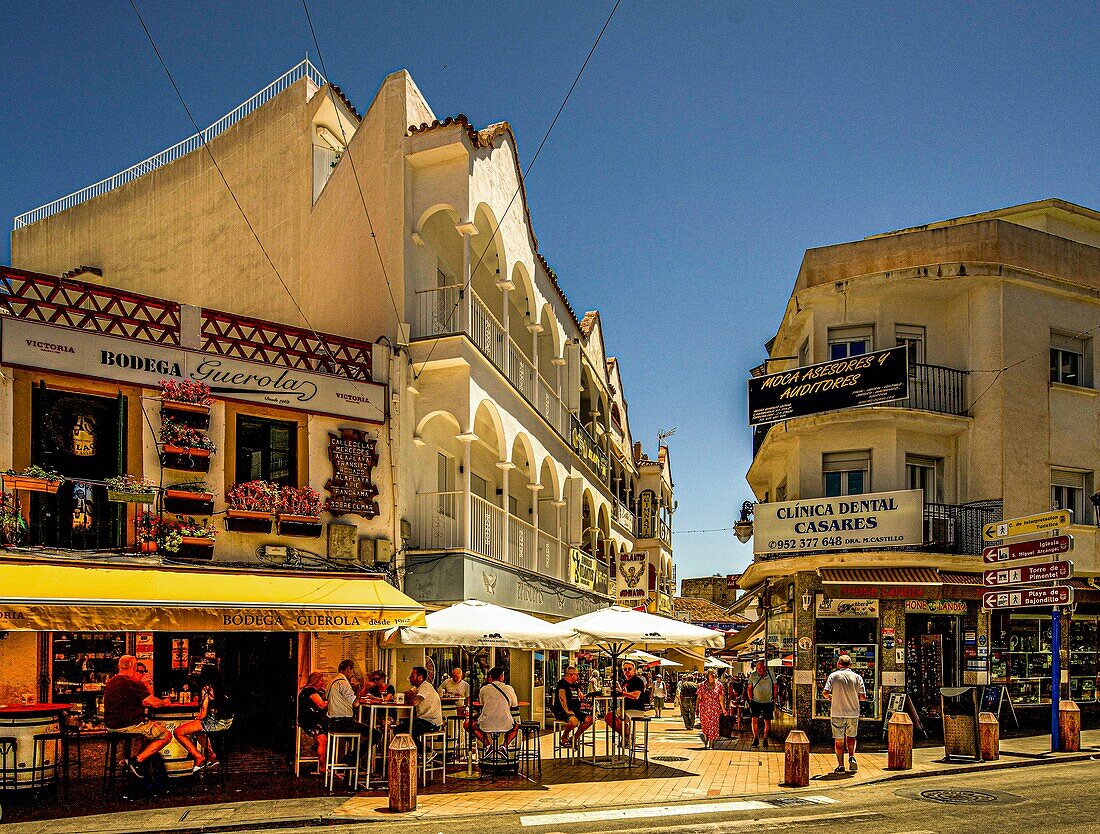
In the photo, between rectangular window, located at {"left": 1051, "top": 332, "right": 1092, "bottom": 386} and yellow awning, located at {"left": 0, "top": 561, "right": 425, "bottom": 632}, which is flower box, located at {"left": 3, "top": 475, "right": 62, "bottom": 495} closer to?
yellow awning, located at {"left": 0, "top": 561, "right": 425, "bottom": 632}

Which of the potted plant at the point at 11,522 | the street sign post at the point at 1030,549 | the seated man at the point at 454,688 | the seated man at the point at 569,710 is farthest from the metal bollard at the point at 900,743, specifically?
the potted plant at the point at 11,522

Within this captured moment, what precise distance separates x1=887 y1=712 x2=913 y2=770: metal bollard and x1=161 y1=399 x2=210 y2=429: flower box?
1145 cm

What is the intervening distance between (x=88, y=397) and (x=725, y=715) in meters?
15.3

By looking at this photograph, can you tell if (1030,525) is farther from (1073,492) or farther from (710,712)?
(710,712)

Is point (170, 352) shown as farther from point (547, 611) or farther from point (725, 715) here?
point (725, 715)

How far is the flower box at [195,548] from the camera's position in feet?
47.9

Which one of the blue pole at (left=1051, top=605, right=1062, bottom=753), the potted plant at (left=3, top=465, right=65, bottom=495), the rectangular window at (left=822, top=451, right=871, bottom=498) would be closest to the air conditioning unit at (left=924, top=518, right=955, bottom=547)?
the rectangular window at (left=822, top=451, right=871, bottom=498)

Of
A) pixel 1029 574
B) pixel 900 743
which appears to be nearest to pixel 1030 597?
pixel 1029 574

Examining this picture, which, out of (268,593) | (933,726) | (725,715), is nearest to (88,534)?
(268,593)

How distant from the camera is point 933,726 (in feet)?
68.7

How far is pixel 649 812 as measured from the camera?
1196 cm

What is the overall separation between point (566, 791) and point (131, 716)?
5688mm

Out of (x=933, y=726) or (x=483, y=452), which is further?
(x=483, y=452)

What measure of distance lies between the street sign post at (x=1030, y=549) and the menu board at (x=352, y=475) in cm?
1127
